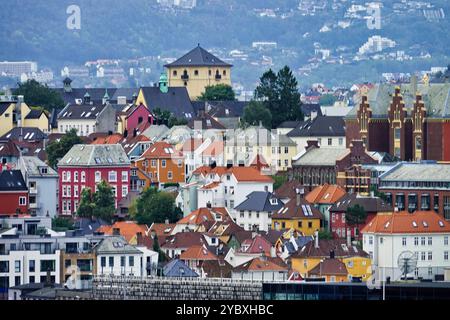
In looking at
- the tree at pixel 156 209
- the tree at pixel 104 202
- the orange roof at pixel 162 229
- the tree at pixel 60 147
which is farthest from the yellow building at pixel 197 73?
the orange roof at pixel 162 229

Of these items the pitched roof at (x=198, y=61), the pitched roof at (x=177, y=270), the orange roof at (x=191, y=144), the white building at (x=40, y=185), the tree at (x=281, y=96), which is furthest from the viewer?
the pitched roof at (x=198, y=61)

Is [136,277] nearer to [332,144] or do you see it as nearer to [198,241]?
[198,241]

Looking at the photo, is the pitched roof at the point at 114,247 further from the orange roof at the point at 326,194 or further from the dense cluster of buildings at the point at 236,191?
the orange roof at the point at 326,194

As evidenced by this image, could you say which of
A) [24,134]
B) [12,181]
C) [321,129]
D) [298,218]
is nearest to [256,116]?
[321,129]

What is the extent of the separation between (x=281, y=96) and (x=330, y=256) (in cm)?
5146

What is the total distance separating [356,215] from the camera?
72375mm

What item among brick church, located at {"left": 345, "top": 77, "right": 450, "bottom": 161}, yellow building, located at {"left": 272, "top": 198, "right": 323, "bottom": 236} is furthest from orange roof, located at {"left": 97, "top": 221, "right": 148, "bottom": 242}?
brick church, located at {"left": 345, "top": 77, "right": 450, "bottom": 161}

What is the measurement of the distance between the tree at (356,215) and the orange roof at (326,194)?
2.97 metres

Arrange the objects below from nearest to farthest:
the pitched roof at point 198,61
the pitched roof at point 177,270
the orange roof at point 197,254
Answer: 1. the pitched roof at point 177,270
2. the orange roof at point 197,254
3. the pitched roof at point 198,61

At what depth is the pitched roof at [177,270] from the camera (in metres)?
56.8

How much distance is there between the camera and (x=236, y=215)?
254 ft

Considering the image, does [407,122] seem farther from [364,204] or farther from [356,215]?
[356,215]

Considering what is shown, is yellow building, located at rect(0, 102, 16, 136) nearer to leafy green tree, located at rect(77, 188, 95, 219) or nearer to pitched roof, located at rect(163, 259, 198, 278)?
leafy green tree, located at rect(77, 188, 95, 219)

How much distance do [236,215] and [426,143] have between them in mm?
13701
